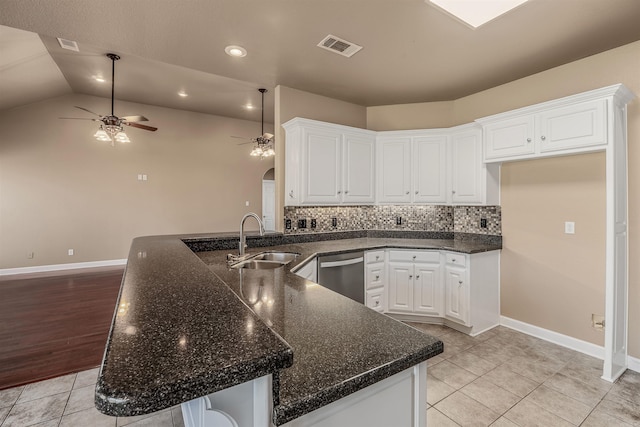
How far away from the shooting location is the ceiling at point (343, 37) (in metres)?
2.14

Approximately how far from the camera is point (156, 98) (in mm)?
5551

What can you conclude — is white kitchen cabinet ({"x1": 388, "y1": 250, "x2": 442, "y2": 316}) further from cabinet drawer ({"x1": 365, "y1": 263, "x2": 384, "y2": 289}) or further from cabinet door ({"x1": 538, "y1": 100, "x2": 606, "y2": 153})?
cabinet door ({"x1": 538, "y1": 100, "x2": 606, "y2": 153})

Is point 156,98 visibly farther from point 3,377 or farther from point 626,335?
point 626,335

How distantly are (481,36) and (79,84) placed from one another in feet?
20.0

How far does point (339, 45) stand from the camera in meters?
2.63

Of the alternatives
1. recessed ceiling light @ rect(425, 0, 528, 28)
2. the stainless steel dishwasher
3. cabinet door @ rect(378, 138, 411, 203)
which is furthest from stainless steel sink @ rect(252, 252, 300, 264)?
recessed ceiling light @ rect(425, 0, 528, 28)

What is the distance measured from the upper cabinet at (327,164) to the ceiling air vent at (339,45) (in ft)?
2.61

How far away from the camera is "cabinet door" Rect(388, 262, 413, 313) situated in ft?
11.1

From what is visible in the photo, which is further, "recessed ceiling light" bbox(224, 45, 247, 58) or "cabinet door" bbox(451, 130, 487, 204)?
"cabinet door" bbox(451, 130, 487, 204)

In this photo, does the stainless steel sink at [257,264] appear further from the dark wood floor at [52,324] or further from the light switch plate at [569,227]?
the light switch plate at [569,227]

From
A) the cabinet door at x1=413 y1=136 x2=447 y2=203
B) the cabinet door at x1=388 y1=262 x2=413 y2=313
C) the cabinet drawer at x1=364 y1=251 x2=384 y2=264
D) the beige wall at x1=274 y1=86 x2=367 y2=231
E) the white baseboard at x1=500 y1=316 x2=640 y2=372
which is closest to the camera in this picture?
the white baseboard at x1=500 y1=316 x2=640 y2=372

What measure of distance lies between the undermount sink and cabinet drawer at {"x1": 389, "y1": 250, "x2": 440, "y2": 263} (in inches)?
49.7

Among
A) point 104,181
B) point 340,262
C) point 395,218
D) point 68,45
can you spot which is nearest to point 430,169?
point 395,218

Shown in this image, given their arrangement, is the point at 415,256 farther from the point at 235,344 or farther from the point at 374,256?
the point at 235,344
